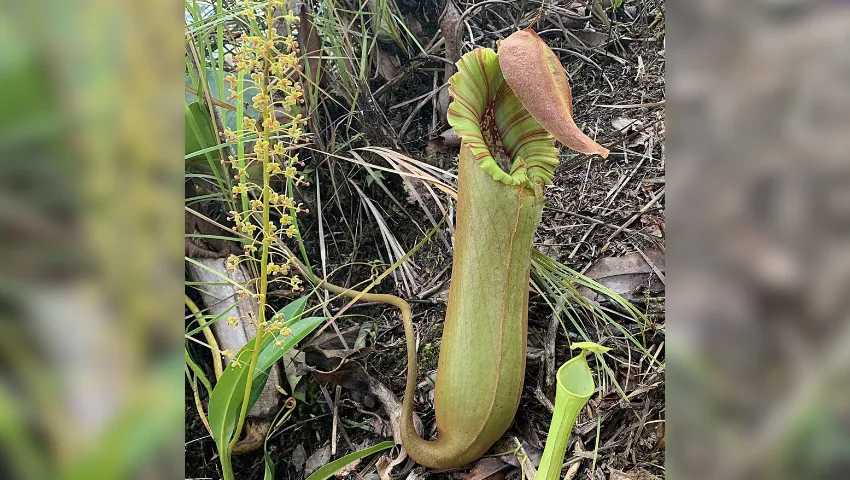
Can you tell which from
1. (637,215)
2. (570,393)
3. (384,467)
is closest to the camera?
(570,393)

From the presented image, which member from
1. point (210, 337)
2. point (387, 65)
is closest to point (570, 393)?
point (210, 337)

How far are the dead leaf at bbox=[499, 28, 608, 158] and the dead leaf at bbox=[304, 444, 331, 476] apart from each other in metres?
0.61

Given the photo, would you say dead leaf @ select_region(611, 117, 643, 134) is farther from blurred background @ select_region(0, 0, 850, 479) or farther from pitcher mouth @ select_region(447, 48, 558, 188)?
blurred background @ select_region(0, 0, 850, 479)

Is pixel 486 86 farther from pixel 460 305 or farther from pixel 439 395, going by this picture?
pixel 439 395

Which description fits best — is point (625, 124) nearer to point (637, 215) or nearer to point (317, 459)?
point (637, 215)

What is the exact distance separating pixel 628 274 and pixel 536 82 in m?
0.42

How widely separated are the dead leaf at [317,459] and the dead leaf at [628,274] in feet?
1.66

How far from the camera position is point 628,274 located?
2.98 ft

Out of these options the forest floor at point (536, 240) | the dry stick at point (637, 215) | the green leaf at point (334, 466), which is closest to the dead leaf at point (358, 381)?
the forest floor at point (536, 240)

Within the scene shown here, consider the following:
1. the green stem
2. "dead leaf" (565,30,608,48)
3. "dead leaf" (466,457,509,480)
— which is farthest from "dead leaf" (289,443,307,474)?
"dead leaf" (565,30,608,48)
